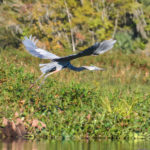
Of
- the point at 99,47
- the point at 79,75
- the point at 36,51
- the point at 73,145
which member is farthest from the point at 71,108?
the point at 79,75

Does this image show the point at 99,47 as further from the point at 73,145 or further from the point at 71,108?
the point at 71,108

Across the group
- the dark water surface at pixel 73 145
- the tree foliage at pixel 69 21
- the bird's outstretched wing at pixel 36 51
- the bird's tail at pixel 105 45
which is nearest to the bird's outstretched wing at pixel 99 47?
the bird's tail at pixel 105 45

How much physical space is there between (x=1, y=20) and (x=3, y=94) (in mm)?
18145

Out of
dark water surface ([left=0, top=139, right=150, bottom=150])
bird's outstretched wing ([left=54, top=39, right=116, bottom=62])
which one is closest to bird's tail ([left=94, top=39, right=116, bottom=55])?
bird's outstretched wing ([left=54, top=39, right=116, bottom=62])

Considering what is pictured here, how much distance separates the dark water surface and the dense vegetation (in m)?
0.36

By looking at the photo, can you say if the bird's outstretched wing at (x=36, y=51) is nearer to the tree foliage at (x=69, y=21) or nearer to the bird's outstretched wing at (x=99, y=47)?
the bird's outstretched wing at (x=99, y=47)

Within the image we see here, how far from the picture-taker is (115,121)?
6.98 metres

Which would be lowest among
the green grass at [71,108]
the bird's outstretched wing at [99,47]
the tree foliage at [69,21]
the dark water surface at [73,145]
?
the dark water surface at [73,145]

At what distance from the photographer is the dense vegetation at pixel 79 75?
697 centimetres

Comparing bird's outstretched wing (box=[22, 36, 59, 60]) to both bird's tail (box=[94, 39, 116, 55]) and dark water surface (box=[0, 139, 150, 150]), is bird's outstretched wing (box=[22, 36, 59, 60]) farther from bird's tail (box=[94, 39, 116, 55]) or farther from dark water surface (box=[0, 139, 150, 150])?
dark water surface (box=[0, 139, 150, 150])

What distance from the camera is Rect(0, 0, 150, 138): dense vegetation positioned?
22.9 feet

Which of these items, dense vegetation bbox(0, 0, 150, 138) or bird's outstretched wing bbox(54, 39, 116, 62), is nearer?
bird's outstretched wing bbox(54, 39, 116, 62)

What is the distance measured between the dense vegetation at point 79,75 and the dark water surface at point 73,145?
1.19 feet

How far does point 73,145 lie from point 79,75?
323 inches
